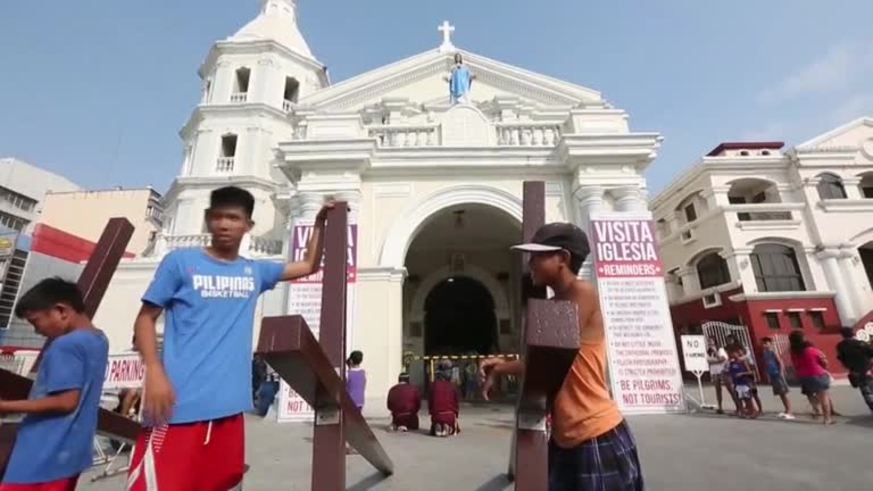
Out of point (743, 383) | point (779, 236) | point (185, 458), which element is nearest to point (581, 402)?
point (185, 458)

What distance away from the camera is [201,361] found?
157cm

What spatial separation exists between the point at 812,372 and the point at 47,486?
8347 mm

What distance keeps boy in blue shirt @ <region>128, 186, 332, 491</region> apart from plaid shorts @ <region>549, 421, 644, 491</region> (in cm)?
124

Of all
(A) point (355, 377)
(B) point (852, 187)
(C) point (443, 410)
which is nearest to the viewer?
(A) point (355, 377)

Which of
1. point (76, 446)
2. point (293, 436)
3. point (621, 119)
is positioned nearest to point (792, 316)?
point (621, 119)

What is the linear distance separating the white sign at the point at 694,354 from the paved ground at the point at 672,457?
1.55 meters

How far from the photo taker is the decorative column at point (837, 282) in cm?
1440

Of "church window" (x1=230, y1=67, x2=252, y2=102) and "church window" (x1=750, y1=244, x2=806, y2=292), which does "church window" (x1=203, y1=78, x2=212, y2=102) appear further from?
"church window" (x1=750, y1=244, x2=806, y2=292)

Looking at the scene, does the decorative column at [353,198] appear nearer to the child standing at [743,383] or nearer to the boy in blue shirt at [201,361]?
the boy in blue shirt at [201,361]

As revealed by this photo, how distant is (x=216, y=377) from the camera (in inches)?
62.0

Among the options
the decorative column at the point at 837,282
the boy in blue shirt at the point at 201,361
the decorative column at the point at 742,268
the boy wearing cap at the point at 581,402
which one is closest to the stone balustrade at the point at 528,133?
the boy wearing cap at the point at 581,402

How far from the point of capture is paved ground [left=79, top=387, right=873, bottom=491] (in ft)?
11.5

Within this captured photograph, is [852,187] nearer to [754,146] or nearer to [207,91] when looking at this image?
[754,146]

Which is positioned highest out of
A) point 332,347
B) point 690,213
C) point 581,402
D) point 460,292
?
point 690,213
